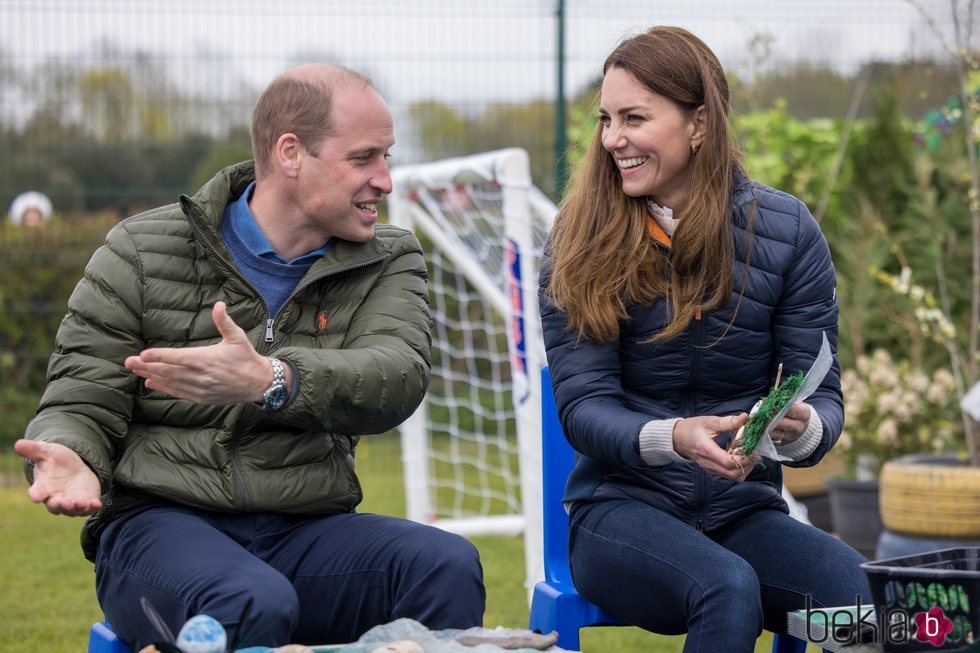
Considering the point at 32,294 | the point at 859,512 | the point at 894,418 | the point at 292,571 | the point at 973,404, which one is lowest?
the point at 859,512

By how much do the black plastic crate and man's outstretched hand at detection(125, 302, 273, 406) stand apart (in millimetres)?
1114

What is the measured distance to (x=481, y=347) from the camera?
8570mm

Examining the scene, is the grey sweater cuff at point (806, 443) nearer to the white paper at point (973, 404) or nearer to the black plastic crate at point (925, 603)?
the black plastic crate at point (925, 603)

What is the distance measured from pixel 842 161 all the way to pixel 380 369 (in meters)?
5.86

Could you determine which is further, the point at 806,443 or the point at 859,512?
the point at 859,512

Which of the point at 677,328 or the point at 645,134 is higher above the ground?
the point at 645,134

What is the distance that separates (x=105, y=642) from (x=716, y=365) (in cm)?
137

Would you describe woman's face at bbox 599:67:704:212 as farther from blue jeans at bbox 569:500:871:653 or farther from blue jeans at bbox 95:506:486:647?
blue jeans at bbox 95:506:486:647

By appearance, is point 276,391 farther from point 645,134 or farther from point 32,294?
point 32,294

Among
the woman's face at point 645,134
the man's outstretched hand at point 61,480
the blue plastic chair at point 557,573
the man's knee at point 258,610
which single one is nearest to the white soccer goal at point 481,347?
the blue plastic chair at point 557,573

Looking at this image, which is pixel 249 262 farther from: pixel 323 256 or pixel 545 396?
pixel 545 396

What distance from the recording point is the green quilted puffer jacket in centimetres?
268

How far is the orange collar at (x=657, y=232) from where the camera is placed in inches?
114

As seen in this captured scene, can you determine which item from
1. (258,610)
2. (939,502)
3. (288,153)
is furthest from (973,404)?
(258,610)
